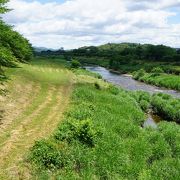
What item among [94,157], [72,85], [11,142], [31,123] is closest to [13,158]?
[11,142]

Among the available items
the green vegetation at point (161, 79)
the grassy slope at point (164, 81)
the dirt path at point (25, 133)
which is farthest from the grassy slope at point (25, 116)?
the green vegetation at point (161, 79)

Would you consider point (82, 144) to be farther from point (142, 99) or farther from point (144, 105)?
point (142, 99)

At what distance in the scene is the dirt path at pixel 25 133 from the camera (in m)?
21.9

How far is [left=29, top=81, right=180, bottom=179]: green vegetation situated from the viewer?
921 inches

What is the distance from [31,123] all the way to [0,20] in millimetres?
8703

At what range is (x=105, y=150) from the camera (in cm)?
2686

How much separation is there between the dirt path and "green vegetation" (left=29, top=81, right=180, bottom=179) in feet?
3.14

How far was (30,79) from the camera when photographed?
64.4m

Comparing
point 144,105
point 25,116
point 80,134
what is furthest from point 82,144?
point 144,105

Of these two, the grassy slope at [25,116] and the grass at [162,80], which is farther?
the grass at [162,80]

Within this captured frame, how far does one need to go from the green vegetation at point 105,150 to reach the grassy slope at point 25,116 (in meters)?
1.20

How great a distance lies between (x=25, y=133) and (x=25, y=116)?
657 centimetres

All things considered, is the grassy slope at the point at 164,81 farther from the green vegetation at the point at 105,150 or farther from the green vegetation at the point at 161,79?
the green vegetation at the point at 105,150

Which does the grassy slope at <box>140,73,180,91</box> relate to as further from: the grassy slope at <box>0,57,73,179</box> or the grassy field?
the grassy field
